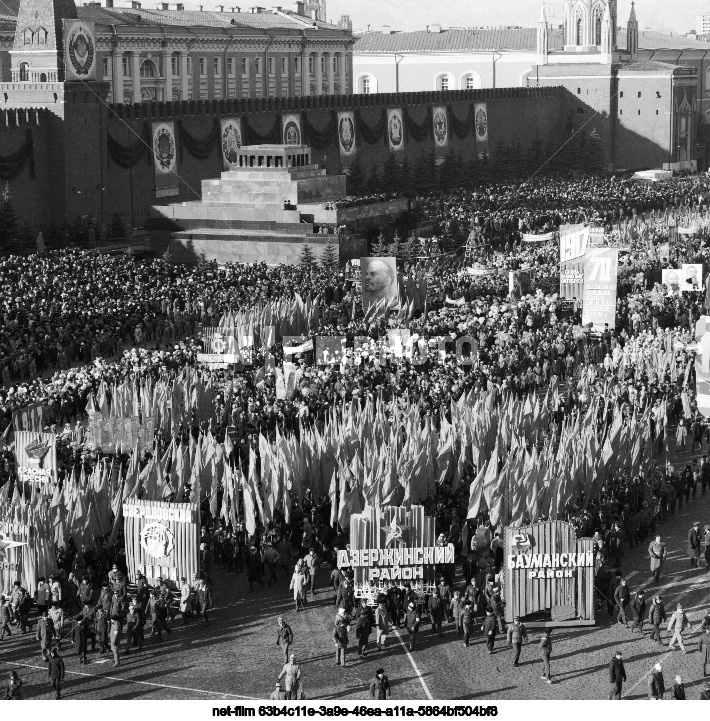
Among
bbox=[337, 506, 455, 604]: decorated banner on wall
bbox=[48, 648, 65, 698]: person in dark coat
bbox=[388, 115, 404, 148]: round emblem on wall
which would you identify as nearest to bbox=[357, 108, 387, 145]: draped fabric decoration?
bbox=[388, 115, 404, 148]: round emblem on wall

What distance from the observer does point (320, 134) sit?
72312mm

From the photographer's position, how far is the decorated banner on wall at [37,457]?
986 inches

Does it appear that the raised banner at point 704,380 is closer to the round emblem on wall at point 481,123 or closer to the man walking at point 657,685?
the man walking at point 657,685

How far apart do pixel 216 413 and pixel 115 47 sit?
195ft

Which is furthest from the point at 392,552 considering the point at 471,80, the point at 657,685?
the point at 471,80

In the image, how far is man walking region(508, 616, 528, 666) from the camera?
1988 cm

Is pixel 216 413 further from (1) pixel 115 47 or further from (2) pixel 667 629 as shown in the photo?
(1) pixel 115 47

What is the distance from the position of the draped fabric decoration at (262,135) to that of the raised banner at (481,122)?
675 inches

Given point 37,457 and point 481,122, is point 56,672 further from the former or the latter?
point 481,122

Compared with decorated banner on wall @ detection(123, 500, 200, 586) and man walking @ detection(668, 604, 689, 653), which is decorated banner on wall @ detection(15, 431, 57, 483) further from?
man walking @ detection(668, 604, 689, 653)

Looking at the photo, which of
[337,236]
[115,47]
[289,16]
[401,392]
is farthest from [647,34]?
[401,392]

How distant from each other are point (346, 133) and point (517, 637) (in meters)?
56.0

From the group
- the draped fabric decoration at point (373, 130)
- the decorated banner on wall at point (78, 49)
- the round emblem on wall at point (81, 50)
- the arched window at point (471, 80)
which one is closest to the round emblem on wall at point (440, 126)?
the draped fabric decoration at point (373, 130)

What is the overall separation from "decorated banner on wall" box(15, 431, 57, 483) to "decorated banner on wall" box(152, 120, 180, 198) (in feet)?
120
